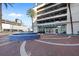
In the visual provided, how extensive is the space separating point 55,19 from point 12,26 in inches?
39.6

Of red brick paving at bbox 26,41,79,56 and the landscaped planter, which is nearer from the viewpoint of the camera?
the landscaped planter

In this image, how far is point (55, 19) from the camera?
4.72 meters

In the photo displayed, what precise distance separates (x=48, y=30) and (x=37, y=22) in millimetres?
314

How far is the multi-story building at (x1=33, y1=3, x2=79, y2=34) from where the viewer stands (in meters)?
4.54

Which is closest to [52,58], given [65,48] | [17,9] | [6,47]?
[65,48]

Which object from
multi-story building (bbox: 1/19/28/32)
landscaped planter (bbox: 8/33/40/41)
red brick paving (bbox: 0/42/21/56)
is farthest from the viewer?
multi-story building (bbox: 1/19/28/32)

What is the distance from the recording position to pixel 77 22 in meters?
4.52

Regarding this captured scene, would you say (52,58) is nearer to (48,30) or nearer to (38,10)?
(48,30)

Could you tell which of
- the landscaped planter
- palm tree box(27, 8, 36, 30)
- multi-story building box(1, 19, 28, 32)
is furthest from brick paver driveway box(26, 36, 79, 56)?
palm tree box(27, 8, 36, 30)

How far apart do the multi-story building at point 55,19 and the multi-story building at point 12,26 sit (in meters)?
0.34

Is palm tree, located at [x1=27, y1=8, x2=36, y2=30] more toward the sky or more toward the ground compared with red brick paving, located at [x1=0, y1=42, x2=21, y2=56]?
more toward the sky

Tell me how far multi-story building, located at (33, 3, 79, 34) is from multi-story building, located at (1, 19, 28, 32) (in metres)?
0.34

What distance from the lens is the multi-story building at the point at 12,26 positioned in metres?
4.48

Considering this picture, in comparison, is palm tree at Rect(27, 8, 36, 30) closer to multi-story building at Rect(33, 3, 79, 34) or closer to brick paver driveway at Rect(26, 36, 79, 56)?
multi-story building at Rect(33, 3, 79, 34)
